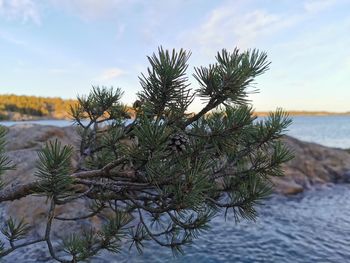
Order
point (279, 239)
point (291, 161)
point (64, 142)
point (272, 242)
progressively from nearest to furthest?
point (272, 242)
point (279, 239)
point (64, 142)
point (291, 161)

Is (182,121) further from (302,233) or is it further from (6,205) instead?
(6,205)

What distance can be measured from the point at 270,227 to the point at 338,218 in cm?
419

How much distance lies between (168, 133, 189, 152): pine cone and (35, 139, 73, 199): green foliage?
859mm

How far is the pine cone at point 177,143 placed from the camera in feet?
9.33

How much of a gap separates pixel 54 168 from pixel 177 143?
3.45ft

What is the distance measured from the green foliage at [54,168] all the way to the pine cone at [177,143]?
859mm

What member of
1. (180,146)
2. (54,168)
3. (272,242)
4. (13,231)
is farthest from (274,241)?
(54,168)

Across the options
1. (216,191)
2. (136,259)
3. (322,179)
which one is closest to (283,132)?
(216,191)

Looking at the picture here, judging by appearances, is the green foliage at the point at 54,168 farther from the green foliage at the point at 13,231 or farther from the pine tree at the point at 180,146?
the green foliage at the point at 13,231

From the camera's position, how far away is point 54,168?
261 cm

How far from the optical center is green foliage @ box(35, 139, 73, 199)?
8.38ft

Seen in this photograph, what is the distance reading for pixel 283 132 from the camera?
3.72m

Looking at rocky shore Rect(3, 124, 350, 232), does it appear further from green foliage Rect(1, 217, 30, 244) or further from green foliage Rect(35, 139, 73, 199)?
green foliage Rect(35, 139, 73, 199)

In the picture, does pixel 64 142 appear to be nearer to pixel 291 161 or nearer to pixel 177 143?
pixel 291 161
